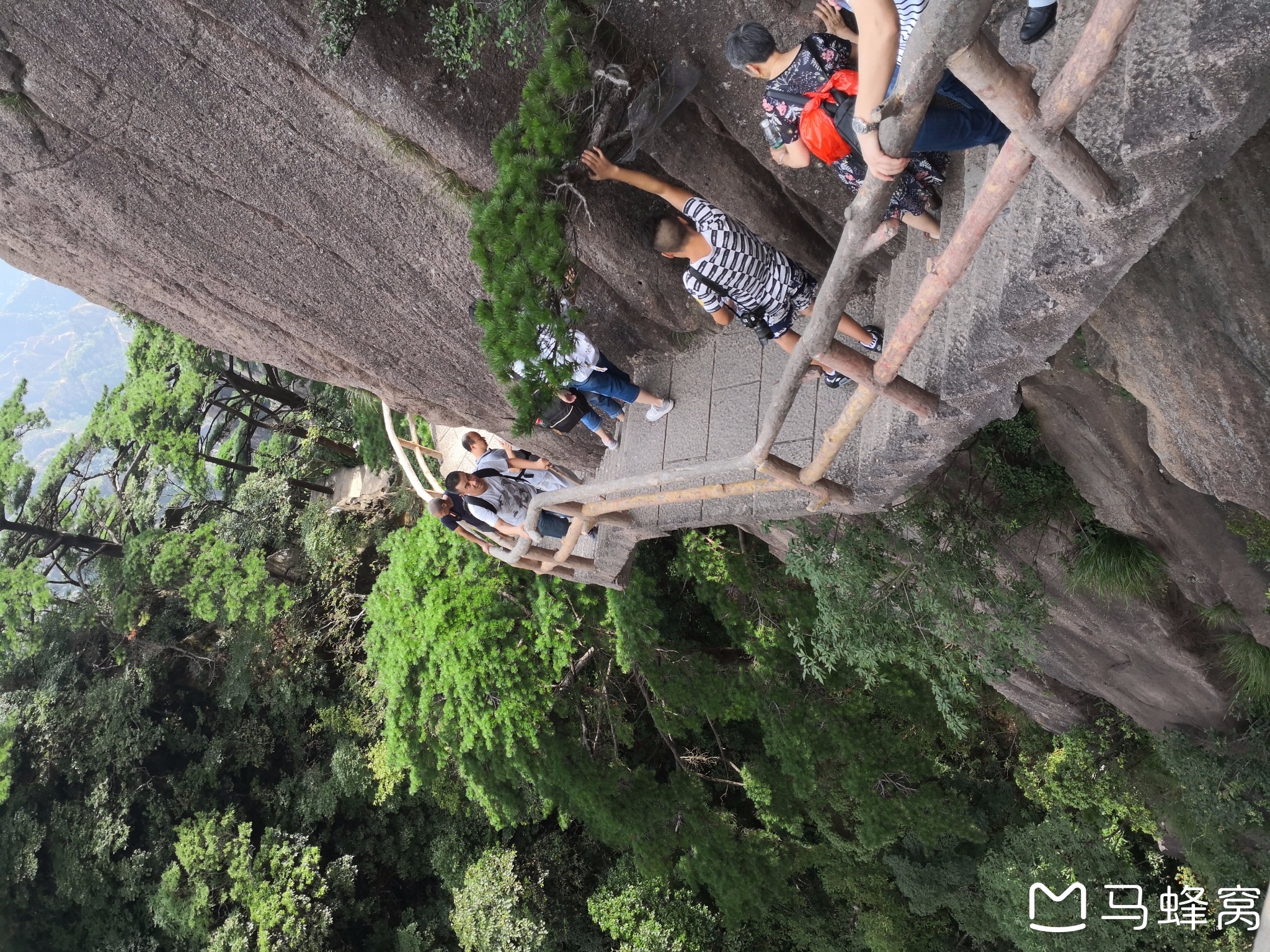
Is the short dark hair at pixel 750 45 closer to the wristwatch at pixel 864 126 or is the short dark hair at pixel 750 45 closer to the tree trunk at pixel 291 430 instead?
the wristwatch at pixel 864 126

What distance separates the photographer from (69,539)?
15.5m

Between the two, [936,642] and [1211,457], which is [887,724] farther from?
[1211,457]

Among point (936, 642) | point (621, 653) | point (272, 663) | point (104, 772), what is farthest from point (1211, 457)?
point (104, 772)

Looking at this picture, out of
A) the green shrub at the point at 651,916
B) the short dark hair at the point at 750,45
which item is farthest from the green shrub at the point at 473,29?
the green shrub at the point at 651,916

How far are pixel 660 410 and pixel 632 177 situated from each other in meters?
2.43

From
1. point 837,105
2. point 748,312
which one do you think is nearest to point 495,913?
point 748,312

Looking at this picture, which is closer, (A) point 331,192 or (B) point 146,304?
(A) point 331,192

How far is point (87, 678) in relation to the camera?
15.5m

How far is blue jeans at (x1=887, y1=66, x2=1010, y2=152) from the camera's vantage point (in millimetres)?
3598

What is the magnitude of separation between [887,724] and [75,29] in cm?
1098

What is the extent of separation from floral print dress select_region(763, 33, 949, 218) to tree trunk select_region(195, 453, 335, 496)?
14131 mm

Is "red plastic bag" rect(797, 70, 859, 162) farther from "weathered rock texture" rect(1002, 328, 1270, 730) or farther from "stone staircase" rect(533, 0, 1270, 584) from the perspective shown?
"weathered rock texture" rect(1002, 328, 1270, 730)

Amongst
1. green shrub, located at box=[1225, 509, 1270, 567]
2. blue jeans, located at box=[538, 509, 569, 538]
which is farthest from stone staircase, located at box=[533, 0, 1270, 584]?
green shrub, located at box=[1225, 509, 1270, 567]

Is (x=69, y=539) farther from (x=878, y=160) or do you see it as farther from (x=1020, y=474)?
(x=878, y=160)
